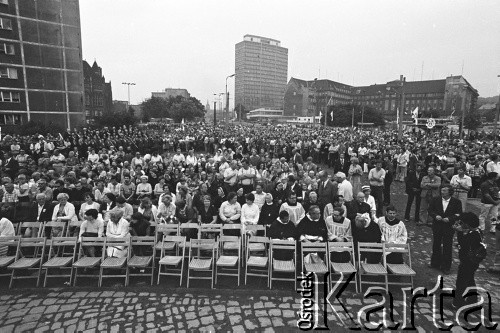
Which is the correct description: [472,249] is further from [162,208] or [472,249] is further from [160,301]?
[162,208]

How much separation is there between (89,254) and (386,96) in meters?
134

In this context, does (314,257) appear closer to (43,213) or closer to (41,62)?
(43,213)

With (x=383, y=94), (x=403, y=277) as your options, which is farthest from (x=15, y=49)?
(x=383, y=94)

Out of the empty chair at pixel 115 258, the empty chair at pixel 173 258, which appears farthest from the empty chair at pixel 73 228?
the empty chair at pixel 173 258

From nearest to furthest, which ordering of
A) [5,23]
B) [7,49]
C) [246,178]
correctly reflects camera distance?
[246,178] → [5,23] → [7,49]

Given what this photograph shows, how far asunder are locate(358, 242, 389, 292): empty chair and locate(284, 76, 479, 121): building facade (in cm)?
10630

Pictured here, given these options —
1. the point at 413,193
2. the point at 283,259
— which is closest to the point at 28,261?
the point at 283,259

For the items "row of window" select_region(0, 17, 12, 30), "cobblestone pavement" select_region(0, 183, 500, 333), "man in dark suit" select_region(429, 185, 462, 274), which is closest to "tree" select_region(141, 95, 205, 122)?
"row of window" select_region(0, 17, 12, 30)

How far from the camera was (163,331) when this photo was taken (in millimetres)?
4816

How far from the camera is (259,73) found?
146625 mm

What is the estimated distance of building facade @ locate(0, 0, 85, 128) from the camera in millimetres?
32625

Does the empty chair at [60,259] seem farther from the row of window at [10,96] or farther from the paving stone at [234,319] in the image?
the row of window at [10,96]

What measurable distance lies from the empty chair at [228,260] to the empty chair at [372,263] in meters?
2.31

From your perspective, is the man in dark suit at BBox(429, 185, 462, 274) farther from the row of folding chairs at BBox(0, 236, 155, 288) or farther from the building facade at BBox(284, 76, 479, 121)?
the building facade at BBox(284, 76, 479, 121)
